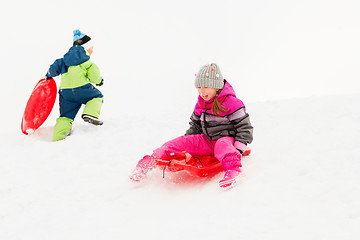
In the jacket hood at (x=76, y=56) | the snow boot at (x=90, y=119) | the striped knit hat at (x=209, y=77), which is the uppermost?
the jacket hood at (x=76, y=56)

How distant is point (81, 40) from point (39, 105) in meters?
1.11

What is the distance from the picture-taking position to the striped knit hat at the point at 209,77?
337 centimetres

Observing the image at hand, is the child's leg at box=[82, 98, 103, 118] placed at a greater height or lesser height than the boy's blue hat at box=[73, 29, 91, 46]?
lesser

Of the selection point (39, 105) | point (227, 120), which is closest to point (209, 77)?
point (227, 120)

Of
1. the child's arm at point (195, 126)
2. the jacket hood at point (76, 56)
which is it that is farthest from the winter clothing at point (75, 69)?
the child's arm at point (195, 126)

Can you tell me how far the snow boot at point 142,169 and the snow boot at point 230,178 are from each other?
0.80 metres

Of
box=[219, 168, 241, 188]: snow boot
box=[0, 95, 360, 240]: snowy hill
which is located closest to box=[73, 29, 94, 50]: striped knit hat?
box=[0, 95, 360, 240]: snowy hill

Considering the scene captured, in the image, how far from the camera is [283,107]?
17.6ft

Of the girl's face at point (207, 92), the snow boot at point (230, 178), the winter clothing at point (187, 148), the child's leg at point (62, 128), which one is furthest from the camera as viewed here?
the child's leg at point (62, 128)

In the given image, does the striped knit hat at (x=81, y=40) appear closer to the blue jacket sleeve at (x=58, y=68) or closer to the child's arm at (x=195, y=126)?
the blue jacket sleeve at (x=58, y=68)

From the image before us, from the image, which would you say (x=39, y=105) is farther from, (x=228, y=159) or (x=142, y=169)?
(x=228, y=159)

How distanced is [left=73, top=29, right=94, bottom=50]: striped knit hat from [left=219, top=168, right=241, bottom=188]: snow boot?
11.6 feet

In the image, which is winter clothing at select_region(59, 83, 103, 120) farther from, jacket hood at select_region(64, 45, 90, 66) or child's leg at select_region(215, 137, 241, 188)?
child's leg at select_region(215, 137, 241, 188)

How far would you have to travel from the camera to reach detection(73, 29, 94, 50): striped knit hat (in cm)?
568
